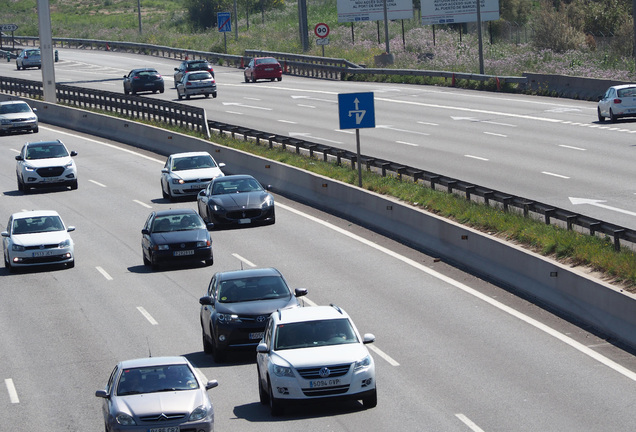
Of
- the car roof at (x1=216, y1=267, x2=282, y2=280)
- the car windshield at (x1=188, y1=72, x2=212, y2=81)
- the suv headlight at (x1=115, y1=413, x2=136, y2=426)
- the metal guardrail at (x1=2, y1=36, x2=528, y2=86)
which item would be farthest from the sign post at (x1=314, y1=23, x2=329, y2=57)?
the suv headlight at (x1=115, y1=413, x2=136, y2=426)

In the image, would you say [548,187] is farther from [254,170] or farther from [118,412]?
[118,412]

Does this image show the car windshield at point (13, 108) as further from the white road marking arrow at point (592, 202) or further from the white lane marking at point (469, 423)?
the white lane marking at point (469, 423)

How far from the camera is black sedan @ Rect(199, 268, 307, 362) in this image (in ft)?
57.2

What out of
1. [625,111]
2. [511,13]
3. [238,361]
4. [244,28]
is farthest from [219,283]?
[244,28]

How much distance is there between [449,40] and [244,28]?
35.2 m

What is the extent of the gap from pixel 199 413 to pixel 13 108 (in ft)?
138

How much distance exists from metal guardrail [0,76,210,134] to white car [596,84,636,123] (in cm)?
1515

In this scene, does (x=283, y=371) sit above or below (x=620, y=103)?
below

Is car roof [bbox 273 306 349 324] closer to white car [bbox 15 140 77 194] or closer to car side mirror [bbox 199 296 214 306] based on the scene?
car side mirror [bbox 199 296 214 306]

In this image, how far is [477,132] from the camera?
42812 millimetres

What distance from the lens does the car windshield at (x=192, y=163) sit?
113 feet

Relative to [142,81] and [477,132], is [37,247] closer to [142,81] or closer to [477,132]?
[477,132]

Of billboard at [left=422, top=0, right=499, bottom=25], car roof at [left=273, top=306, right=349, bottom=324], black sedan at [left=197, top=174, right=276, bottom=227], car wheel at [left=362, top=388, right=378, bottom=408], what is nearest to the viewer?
car wheel at [left=362, top=388, right=378, bottom=408]

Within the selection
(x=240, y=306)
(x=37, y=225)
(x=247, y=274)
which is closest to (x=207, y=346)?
(x=240, y=306)
